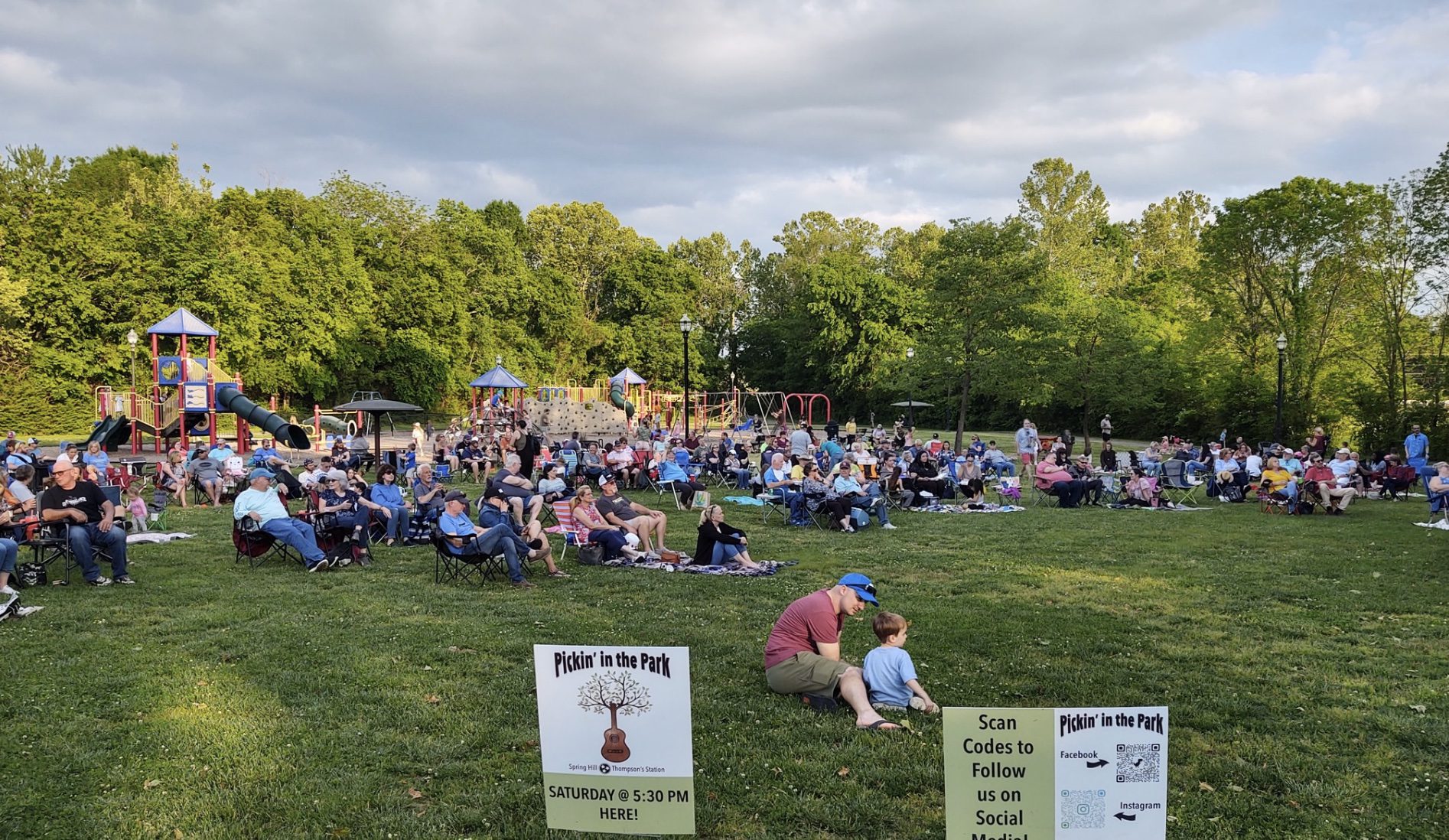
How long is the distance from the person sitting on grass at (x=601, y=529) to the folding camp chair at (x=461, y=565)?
1179 mm

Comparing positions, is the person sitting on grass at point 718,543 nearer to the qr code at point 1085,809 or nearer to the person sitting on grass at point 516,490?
the person sitting on grass at point 516,490

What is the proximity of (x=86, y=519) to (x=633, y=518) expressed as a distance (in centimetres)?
583

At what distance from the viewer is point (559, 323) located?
163 ft

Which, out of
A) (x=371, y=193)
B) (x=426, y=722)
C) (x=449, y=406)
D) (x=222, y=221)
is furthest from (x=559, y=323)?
(x=426, y=722)

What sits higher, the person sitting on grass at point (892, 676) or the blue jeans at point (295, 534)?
the blue jeans at point (295, 534)

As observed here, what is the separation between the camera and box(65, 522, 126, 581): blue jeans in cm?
897

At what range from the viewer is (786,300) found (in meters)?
60.8

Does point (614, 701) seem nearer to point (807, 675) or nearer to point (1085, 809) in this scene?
point (1085, 809)

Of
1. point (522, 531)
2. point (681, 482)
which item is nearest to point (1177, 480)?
point (681, 482)

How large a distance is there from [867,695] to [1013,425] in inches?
1654

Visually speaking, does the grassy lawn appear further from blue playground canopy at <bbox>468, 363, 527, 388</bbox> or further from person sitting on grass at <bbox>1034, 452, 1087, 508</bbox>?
blue playground canopy at <bbox>468, 363, 527, 388</bbox>

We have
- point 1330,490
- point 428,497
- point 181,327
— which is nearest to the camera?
point 428,497

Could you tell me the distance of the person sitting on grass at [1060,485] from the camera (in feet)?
54.7

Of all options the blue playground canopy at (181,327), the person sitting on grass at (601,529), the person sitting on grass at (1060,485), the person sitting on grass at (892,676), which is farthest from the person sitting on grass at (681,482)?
the blue playground canopy at (181,327)
